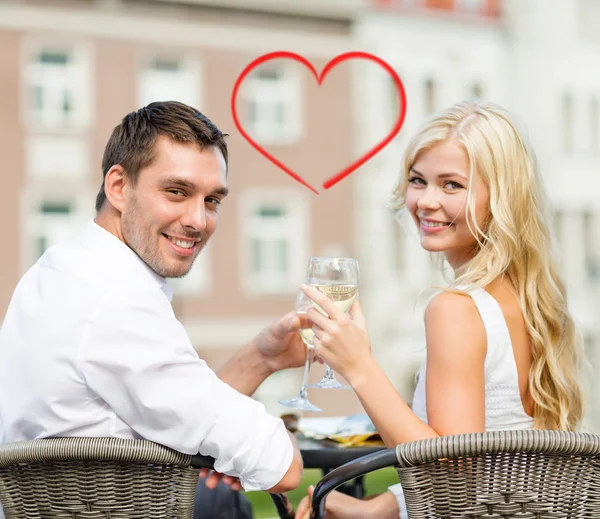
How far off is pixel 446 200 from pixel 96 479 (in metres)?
1.00

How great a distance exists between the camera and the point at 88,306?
1672 mm

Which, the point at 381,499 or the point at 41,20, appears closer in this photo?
the point at 381,499

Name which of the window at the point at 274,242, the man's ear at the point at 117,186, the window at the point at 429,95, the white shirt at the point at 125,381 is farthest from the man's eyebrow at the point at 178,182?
the window at the point at 429,95

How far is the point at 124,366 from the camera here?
1.63m

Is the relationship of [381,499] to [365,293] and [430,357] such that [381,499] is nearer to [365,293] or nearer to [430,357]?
[430,357]

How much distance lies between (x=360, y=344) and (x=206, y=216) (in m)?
0.51

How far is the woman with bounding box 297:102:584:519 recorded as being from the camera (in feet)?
5.91

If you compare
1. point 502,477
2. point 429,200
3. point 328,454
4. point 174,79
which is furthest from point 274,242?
point 502,477

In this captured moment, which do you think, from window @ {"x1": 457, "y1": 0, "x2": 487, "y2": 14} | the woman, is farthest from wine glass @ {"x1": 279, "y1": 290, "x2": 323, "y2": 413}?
window @ {"x1": 457, "y1": 0, "x2": 487, "y2": 14}

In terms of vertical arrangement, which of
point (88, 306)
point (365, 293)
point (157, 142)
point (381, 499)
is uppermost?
point (157, 142)

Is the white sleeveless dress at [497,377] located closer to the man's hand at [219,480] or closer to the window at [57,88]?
the man's hand at [219,480]

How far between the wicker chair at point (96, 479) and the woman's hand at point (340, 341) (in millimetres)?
321

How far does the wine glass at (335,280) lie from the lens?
6.52 ft

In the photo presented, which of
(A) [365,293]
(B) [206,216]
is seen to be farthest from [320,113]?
(B) [206,216]
